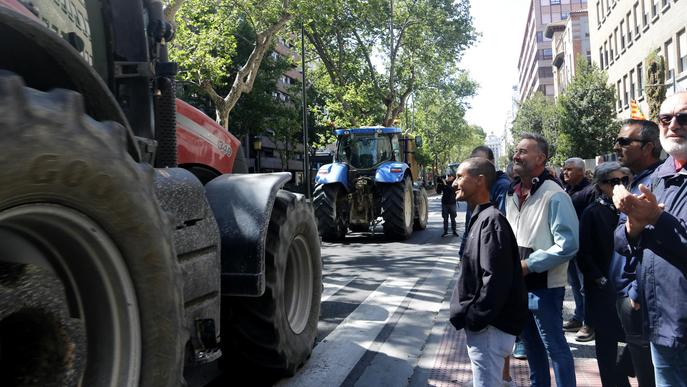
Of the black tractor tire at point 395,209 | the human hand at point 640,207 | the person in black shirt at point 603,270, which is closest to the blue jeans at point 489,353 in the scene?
the human hand at point 640,207

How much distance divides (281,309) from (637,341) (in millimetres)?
2082

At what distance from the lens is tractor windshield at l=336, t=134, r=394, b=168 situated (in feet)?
47.9

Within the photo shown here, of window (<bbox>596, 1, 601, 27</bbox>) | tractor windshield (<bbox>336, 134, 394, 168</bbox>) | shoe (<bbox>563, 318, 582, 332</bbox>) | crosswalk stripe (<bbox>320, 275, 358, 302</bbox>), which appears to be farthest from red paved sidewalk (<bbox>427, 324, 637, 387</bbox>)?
window (<bbox>596, 1, 601, 27</bbox>)

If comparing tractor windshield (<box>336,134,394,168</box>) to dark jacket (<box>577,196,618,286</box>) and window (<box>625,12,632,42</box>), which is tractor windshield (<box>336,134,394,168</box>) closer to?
dark jacket (<box>577,196,618,286</box>)

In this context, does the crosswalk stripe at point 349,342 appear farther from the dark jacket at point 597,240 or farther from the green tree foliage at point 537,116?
the green tree foliage at point 537,116

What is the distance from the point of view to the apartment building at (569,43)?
55.8 metres

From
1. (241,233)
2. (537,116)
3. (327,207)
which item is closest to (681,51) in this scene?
(327,207)

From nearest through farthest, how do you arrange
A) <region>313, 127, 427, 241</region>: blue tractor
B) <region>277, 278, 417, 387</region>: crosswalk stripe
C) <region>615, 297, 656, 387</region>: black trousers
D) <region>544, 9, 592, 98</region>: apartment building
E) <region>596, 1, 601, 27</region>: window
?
<region>615, 297, 656, 387</region>: black trousers → <region>277, 278, 417, 387</region>: crosswalk stripe → <region>313, 127, 427, 241</region>: blue tractor → <region>596, 1, 601, 27</region>: window → <region>544, 9, 592, 98</region>: apartment building

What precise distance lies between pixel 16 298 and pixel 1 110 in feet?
1.80

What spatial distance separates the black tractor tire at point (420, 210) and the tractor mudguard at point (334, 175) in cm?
233

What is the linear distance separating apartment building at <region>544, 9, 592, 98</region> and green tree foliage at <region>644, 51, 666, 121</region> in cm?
2512

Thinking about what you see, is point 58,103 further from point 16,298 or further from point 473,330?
point 473,330

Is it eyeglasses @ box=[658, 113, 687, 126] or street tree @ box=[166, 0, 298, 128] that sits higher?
street tree @ box=[166, 0, 298, 128]

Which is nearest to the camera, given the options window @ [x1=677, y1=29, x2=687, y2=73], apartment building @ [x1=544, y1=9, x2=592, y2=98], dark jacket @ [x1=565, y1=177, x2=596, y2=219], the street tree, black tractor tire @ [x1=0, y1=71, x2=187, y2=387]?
black tractor tire @ [x1=0, y1=71, x2=187, y2=387]
